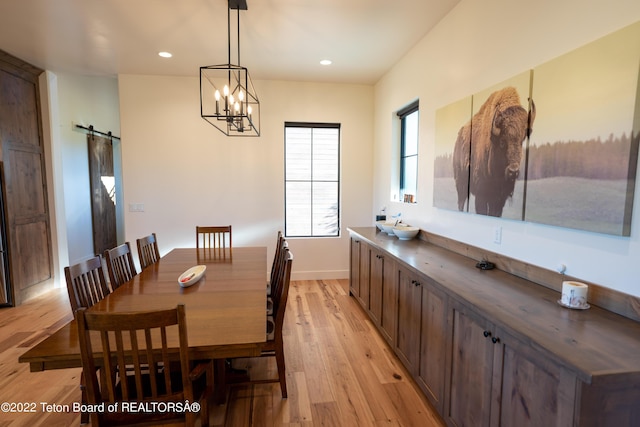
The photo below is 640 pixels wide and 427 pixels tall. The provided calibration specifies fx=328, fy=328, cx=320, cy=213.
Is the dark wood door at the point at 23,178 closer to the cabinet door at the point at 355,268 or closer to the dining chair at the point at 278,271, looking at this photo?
the dining chair at the point at 278,271

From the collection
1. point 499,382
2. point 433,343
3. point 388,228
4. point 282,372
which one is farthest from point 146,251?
point 499,382

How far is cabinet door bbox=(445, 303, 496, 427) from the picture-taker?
59.8 inches

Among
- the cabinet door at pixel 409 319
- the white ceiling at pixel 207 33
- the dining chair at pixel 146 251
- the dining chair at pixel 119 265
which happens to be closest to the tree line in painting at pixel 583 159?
the cabinet door at pixel 409 319

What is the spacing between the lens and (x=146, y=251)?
2.99m

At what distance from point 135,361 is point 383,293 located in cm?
211

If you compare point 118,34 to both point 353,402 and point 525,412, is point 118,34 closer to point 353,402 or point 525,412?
point 353,402

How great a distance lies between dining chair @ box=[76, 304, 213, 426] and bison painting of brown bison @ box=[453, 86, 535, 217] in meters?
1.97

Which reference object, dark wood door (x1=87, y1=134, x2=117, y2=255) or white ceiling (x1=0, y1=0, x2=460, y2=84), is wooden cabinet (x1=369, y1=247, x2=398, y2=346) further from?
dark wood door (x1=87, y1=134, x2=117, y2=255)

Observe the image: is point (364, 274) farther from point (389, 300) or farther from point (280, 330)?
point (280, 330)

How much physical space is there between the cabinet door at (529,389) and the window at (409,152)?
2346 millimetres

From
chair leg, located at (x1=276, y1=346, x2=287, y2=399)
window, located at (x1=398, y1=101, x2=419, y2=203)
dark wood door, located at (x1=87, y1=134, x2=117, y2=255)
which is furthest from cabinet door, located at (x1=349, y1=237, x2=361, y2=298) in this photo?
dark wood door, located at (x1=87, y1=134, x2=117, y2=255)

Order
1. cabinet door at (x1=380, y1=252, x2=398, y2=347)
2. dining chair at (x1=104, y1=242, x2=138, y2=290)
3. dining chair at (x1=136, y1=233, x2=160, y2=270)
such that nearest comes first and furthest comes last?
1. dining chair at (x1=104, y1=242, x2=138, y2=290)
2. cabinet door at (x1=380, y1=252, x2=398, y2=347)
3. dining chair at (x1=136, y1=233, x2=160, y2=270)

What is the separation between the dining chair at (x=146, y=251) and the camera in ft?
9.40

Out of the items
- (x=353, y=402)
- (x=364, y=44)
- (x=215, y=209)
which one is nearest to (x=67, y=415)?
(x=353, y=402)
